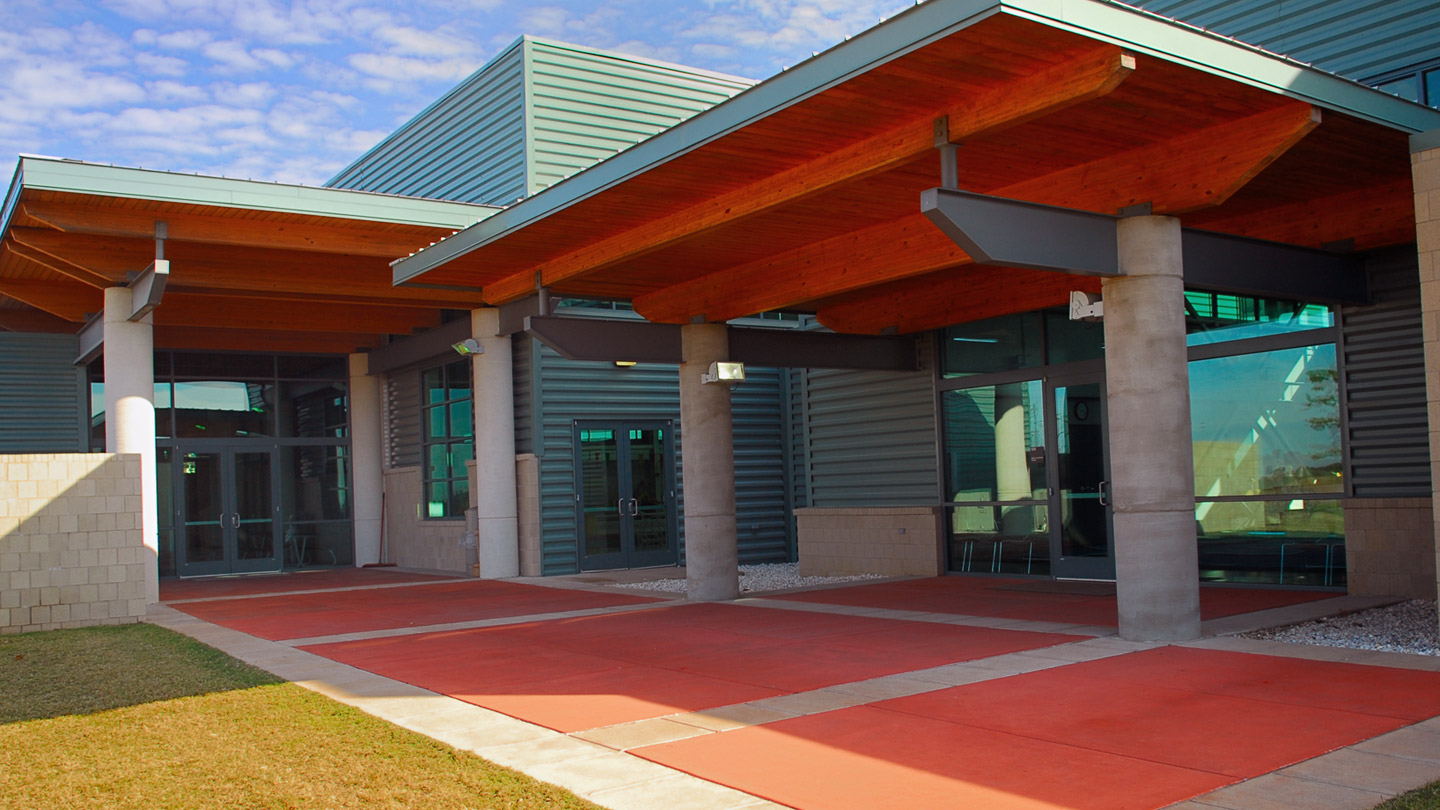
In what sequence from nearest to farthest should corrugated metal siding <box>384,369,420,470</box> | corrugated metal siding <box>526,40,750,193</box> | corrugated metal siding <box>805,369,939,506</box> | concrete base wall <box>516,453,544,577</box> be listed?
corrugated metal siding <box>805,369,939,506</box> < concrete base wall <box>516,453,544,577</box> < corrugated metal siding <box>526,40,750,193</box> < corrugated metal siding <box>384,369,420,470</box>

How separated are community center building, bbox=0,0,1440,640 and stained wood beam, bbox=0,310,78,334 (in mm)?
84

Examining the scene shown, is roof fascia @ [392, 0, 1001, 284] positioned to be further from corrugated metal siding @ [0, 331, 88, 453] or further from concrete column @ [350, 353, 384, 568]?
corrugated metal siding @ [0, 331, 88, 453]

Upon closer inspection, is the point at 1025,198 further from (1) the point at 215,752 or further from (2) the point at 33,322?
(2) the point at 33,322

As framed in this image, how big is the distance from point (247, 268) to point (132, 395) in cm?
230

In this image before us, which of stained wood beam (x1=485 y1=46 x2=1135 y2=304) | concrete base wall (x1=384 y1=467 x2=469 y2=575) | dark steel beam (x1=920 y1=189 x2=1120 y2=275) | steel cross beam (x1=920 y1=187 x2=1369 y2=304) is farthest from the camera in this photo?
concrete base wall (x1=384 y1=467 x2=469 y2=575)

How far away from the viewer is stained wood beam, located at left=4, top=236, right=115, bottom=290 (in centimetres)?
1411

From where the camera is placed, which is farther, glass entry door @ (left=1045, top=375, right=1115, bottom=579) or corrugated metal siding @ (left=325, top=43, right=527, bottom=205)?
corrugated metal siding @ (left=325, top=43, right=527, bottom=205)

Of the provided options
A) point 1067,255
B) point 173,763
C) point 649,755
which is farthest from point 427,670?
point 1067,255

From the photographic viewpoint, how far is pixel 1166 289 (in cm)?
→ 859

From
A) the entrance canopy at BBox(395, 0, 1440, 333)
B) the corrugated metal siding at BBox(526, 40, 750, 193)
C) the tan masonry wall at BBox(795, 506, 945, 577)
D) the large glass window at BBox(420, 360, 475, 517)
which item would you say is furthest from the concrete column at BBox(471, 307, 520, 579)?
the tan masonry wall at BBox(795, 506, 945, 577)

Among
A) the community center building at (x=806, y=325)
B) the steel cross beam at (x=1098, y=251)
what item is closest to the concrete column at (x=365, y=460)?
the community center building at (x=806, y=325)

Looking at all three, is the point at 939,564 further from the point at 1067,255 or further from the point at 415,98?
the point at 415,98

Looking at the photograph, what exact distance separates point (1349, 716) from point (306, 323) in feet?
56.4

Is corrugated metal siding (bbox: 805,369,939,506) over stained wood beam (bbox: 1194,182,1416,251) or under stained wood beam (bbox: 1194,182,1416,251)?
under
